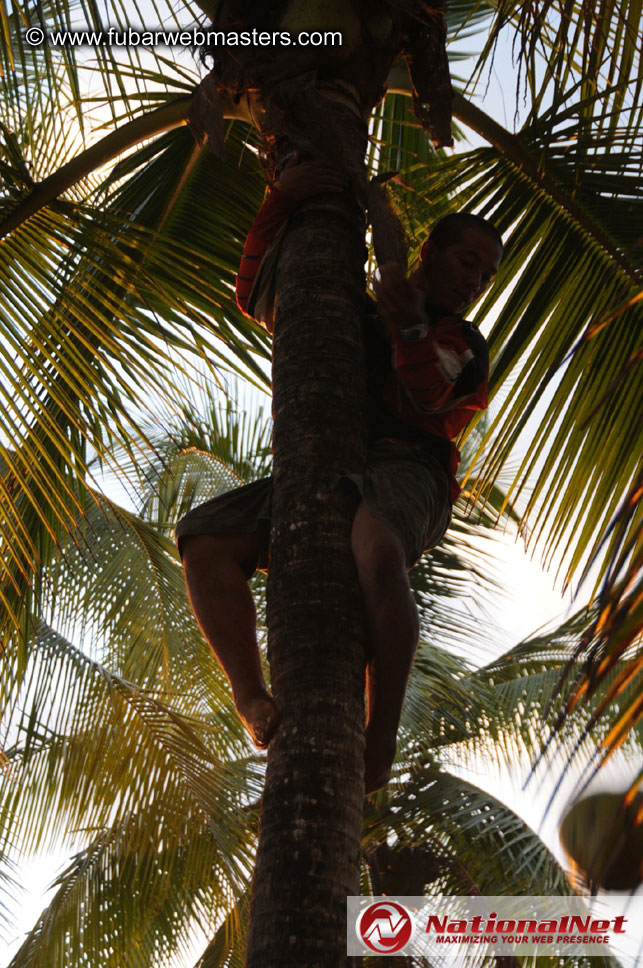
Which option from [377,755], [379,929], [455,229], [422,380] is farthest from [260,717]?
[455,229]

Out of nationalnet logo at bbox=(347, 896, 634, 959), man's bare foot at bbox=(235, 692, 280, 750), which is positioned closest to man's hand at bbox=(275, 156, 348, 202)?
man's bare foot at bbox=(235, 692, 280, 750)

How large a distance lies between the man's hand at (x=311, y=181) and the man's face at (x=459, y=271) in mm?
385

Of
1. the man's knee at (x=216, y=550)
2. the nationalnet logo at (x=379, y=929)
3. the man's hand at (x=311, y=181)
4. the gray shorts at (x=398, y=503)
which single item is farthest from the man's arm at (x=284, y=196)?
the nationalnet logo at (x=379, y=929)

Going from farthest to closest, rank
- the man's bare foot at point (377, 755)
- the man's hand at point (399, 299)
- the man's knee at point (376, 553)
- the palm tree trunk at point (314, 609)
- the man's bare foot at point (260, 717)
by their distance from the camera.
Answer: the man's hand at point (399, 299), the man's bare foot at point (377, 755), the man's knee at point (376, 553), the man's bare foot at point (260, 717), the palm tree trunk at point (314, 609)

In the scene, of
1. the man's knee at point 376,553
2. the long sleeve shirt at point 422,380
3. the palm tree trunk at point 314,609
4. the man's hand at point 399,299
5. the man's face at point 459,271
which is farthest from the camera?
the man's face at point 459,271

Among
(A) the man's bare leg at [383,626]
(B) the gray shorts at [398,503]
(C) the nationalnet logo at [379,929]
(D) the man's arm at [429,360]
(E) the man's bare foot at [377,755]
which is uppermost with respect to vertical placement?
(D) the man's arm at [429,360]

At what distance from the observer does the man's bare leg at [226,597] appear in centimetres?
220

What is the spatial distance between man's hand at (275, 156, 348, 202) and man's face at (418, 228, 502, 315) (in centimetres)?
38

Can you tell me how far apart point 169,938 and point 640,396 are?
18.5 ft

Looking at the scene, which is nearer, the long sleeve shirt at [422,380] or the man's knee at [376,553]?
the man's knee at [376,553]

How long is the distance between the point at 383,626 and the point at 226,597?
487 mm

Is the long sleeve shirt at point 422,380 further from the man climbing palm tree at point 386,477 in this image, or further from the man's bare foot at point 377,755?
the man's bare foot at point 377,755

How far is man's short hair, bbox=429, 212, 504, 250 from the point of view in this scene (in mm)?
2676

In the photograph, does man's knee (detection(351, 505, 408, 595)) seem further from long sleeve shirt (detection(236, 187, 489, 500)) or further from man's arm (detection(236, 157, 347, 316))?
man's arm (detection(236, 157, 347, 316))
